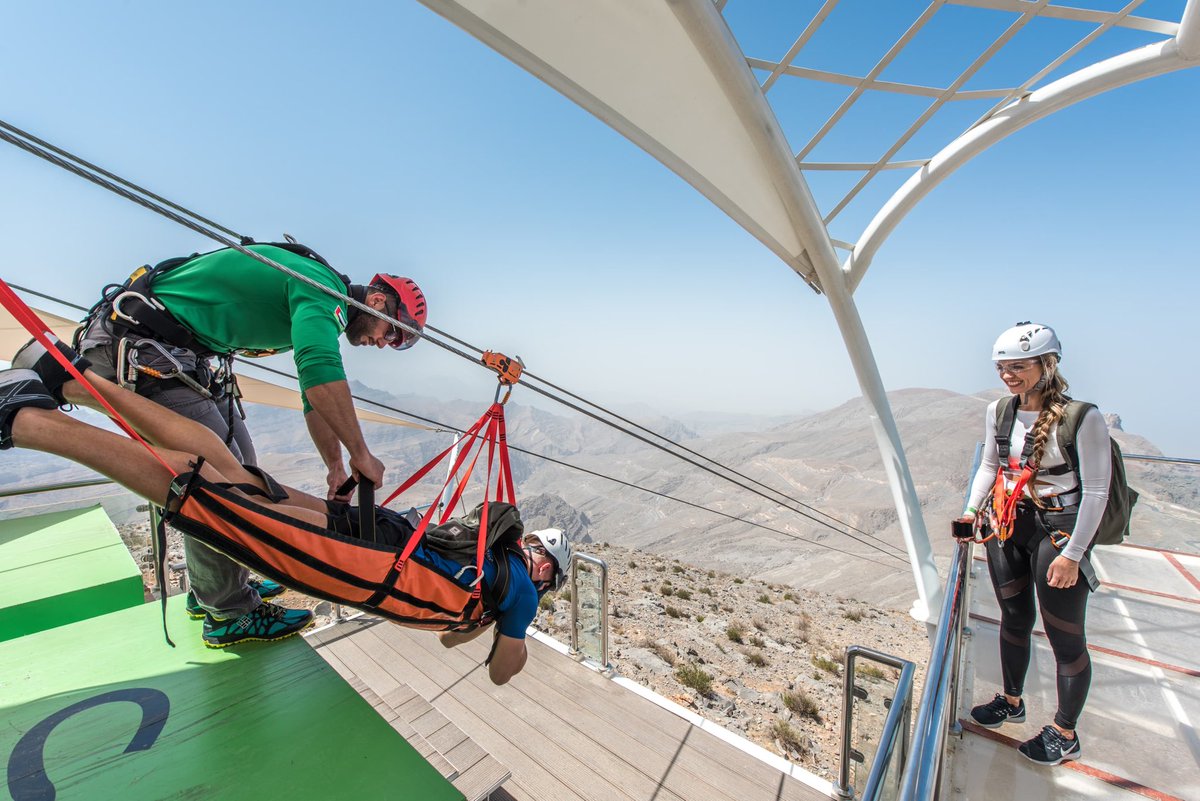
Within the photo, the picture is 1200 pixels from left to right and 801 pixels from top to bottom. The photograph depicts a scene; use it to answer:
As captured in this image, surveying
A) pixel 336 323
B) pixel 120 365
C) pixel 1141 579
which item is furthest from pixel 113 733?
pixel 1141 579

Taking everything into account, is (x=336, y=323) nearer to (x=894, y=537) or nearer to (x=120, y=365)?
(x=120, y=365)

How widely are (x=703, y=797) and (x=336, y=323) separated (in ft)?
10.6

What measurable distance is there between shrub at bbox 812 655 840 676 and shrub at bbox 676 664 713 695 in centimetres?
394

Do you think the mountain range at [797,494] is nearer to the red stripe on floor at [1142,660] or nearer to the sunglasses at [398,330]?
the red stripe on floor at [1142,660]

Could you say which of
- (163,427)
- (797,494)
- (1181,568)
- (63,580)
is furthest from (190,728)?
(797,494)

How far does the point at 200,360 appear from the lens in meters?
2.23

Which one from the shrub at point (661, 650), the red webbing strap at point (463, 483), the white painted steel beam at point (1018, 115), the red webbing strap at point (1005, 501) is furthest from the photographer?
the shrub at point (661, 650)

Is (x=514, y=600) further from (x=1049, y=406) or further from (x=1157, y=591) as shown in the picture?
(x=1157, y=591)

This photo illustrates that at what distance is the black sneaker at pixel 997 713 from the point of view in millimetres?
2570

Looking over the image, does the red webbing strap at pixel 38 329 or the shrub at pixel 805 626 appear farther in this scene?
the shrub at pixel 805 626

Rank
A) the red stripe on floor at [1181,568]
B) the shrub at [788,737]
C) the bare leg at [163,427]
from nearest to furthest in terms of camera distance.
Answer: the bare leg at [163,427], the red stripe on floor at [1181,568], the shrub at [788,737]

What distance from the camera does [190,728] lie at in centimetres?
222

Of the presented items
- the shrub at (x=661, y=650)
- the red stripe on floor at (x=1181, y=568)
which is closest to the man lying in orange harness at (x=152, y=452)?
the red stripe on floor at (x=1181, y=568)

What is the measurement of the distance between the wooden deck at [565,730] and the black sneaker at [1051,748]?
1.10 metres
